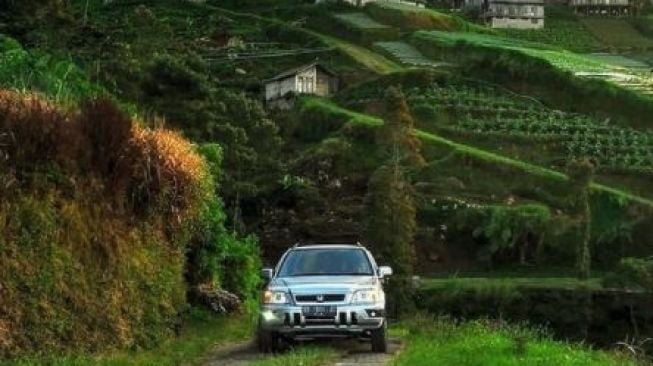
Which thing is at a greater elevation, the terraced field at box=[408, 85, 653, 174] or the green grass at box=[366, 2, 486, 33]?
the green grass at box=[366, 2, 486, 33]

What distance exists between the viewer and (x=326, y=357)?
14.7 m

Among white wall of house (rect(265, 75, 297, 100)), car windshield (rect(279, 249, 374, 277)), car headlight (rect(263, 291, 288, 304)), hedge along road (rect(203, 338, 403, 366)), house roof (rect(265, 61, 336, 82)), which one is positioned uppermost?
car windshield (rect(279, 249, 374, 277))

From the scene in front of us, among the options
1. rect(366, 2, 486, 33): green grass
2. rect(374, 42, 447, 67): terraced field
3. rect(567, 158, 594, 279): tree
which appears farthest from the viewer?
rect(366, 2, 486, 33): green grass

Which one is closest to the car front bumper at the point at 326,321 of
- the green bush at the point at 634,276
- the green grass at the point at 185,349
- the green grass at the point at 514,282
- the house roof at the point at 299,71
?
the green grass at the point at 185,349

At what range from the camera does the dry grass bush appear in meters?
12.0

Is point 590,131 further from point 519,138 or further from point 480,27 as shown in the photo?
point 480,27

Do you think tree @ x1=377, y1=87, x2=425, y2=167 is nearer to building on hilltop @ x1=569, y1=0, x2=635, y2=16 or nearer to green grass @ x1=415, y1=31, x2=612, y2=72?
green grass @ x1=415, y1=31, x2=612, y2=72

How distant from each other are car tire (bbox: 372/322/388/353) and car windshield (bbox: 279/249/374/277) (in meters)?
1.07

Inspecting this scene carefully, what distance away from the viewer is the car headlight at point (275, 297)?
15.6 m

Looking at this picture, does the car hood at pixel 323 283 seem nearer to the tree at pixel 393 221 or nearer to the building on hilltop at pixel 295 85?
the tree at pixel 393 221

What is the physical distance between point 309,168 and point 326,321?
48478mm

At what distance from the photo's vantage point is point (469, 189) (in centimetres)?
6162

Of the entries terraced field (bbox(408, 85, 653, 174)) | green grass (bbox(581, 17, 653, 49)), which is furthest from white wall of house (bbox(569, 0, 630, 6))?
terraced field (bbox(408, 85, 653, 174))

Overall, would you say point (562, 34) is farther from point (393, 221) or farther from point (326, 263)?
point (326, 263)
